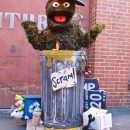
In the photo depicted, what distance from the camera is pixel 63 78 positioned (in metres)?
3.87

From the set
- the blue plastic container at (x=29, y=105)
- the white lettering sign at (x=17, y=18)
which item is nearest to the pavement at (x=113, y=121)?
the blue plastic container at (x=29, y=105)

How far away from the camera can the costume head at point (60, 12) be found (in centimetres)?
389

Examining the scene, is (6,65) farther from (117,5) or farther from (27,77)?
(117,5)

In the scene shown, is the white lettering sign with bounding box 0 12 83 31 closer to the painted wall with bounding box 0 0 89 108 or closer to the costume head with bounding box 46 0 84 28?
the painted wall with bounding box 0 0 89 108

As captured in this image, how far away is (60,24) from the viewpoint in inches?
155

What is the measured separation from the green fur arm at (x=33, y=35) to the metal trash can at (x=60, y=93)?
0.21 meters

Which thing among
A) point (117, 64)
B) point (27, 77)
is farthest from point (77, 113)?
point (117, 64)

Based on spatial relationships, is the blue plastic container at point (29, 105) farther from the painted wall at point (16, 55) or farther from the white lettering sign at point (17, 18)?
the white lettering sign at point (17, 18)

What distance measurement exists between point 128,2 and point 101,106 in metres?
2.42

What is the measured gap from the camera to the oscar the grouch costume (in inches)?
154

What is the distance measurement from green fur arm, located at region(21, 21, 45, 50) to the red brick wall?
1884 mm

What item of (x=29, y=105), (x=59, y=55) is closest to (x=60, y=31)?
(x=59, y=55)

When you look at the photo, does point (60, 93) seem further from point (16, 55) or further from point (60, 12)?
point (16, 55)

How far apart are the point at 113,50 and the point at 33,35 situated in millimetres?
2290
